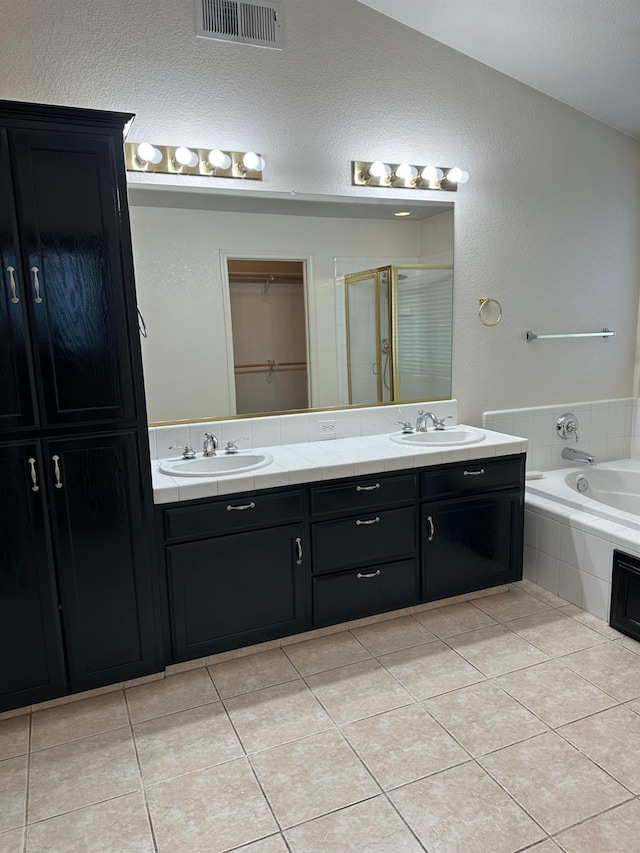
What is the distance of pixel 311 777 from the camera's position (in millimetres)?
1885

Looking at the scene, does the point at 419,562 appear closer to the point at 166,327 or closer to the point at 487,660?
the point at 487,660

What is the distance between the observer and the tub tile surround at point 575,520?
2.83 meters

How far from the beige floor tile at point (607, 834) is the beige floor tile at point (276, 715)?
83 centimetres

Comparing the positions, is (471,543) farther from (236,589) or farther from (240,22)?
(240,22)

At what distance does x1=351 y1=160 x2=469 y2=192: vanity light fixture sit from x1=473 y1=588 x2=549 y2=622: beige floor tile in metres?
2.23

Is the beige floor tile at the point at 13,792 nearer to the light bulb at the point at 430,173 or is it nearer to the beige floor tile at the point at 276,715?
the beige floor tile at the point at 276,715

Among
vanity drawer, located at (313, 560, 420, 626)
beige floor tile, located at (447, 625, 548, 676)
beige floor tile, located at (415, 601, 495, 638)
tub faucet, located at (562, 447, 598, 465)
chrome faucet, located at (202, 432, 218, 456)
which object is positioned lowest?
beige floor tile, located at (415, 601, 495, 638)

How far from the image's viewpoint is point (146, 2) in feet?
8.27

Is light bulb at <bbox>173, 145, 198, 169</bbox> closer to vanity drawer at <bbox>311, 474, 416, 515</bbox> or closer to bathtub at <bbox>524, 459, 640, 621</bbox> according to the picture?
vanity drawer at <bbox>311, 474, 416, 515</bbox>

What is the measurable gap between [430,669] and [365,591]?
17.8 inches

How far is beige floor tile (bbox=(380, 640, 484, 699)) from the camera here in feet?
7.70

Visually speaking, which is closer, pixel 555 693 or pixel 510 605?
pixel 555 693

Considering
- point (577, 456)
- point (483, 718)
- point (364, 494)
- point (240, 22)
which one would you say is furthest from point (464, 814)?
point (240, 22)

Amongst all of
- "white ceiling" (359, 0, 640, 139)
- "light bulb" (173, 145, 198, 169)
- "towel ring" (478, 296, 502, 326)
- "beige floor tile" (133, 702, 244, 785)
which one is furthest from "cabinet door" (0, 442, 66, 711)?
"white ceiling" (359, 0, 640, 139)
